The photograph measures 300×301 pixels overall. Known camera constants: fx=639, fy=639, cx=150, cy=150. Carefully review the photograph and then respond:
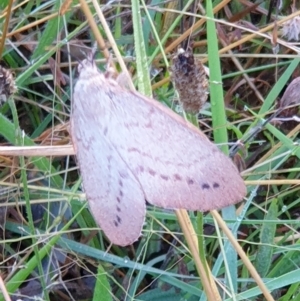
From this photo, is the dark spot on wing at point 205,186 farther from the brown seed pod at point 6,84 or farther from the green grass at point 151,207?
the brown seed pod at point 6,84

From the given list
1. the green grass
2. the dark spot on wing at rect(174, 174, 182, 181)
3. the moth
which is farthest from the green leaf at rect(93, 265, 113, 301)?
the dark spot on wing at rect(174, 174, 182, 181)

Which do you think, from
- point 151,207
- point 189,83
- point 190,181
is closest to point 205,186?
point 190,181

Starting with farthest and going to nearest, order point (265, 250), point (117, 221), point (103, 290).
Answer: point (265, 250) < point (103, 290) < point (117, 221)

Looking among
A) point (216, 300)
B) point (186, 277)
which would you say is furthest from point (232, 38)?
point (216, 300)

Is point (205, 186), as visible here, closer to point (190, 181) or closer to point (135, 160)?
point (190, 181)

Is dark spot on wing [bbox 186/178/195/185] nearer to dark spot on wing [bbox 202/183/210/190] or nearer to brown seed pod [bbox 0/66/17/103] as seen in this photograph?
dark spot on wing [bbox 202/183/210/190]

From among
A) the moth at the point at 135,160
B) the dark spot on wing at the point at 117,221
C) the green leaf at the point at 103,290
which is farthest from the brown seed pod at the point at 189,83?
the green leaf at the point at 103,290

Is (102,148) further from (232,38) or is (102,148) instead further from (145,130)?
(232,38)
